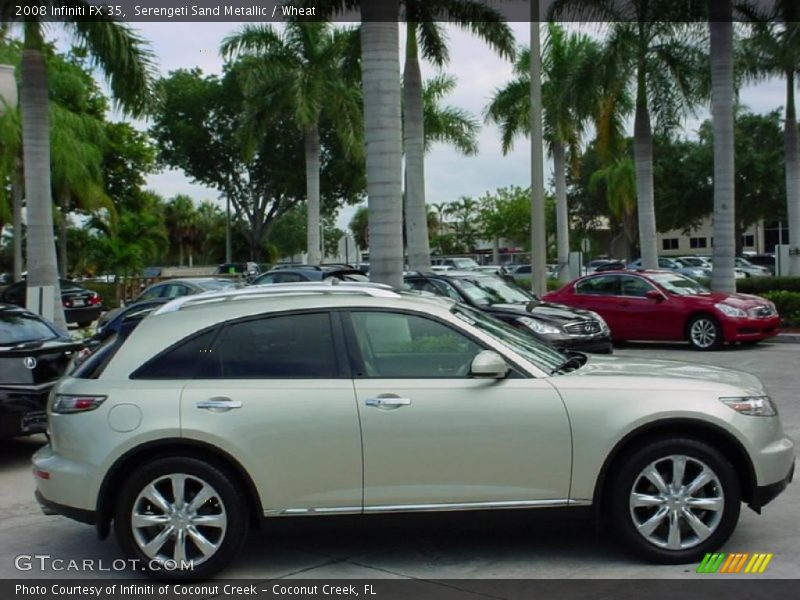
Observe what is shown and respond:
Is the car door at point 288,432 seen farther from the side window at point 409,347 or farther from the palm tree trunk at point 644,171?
the palm tree trunk at point 644,171

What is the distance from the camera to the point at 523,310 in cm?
1488

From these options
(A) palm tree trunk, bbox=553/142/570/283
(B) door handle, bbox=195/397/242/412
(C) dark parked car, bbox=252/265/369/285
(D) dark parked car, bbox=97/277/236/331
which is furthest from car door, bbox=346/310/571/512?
(A) palm tree trunk, bbox=553/142/570/283

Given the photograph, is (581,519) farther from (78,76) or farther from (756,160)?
(756,160)

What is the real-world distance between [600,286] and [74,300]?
15767 millimetres

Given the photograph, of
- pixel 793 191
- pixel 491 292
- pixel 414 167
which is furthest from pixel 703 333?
pixel 793 191

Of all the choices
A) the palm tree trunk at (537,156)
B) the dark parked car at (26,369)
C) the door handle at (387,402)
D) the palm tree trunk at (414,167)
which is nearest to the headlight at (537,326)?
the dark parked car at (26,369)

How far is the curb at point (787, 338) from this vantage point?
18.1 metres

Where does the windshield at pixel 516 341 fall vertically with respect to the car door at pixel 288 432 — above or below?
above

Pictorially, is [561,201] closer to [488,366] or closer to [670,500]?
[670,500]

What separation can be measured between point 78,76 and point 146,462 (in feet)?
113

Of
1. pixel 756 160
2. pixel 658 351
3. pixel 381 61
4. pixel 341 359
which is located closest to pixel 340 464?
pixel 341 359

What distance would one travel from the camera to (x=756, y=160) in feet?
162

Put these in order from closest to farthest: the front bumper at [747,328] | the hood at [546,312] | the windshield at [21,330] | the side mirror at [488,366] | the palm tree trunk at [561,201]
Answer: the side mirror at [488,366] < the windshield at [21,330] < the hood at [546,312] < the front bumper at [747,328] < the palm tree trunk at [561,201]

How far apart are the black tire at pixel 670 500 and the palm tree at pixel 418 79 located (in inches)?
617
